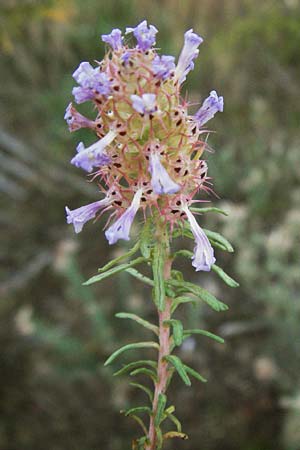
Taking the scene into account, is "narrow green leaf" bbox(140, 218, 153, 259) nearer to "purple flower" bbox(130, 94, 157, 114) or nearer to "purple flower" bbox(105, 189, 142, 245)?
"purple flower" bbox(105, 189, 142, 245)

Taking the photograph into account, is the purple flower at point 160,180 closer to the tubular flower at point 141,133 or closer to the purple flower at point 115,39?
the tubular flower at point 141,133

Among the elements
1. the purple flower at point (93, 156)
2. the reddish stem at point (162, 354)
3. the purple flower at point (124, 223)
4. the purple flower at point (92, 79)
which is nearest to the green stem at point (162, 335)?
the reddish stem at point (162, 354)

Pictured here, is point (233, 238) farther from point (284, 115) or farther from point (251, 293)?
point (284, 115)

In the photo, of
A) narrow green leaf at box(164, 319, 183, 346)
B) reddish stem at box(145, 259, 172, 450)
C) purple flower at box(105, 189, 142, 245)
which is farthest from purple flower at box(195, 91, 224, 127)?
narrow green leaf at box(164, 319, 183, 346)

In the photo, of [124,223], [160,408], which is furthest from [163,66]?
[160,408]

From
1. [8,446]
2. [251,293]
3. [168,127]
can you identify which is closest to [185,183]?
[168,127]

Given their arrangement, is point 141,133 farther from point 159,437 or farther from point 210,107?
point 159,437
